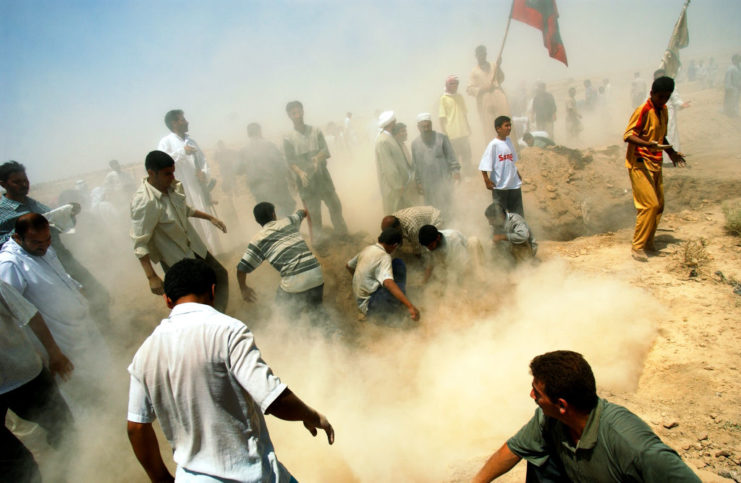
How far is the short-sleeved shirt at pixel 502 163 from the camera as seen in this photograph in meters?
5.19

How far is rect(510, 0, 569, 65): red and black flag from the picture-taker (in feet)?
24.7

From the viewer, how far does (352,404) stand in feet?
12.9

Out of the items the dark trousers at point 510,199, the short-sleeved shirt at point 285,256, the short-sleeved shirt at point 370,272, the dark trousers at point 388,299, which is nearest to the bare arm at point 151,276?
the short-sleeved shirt at point 285,256

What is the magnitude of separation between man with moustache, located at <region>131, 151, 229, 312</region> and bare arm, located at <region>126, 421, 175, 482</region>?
5.89ft

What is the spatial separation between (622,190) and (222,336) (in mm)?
7641

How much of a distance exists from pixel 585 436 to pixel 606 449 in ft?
0.27

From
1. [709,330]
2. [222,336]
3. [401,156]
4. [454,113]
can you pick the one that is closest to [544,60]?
[454,113]

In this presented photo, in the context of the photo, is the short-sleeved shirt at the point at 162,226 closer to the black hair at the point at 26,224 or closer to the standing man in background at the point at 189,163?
the black hair at the point at 26,224

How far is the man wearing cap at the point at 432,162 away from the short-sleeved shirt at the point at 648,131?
226 centimetres

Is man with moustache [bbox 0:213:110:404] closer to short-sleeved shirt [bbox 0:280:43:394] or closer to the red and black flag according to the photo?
short-sleeved shirt [bbox 0:280:43:394]

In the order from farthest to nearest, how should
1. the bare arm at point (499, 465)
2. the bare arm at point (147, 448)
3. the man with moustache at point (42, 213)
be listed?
the man with moustache at point (42, 213) → the bare arm at point (499, 465) → the bare arm at point (147, 448)

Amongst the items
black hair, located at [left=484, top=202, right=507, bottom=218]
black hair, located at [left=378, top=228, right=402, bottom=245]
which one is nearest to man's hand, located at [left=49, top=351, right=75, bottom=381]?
black hair, located at [left=378, top=228, right=402, bottom=245]

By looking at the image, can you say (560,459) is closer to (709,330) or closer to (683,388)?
(683,388)

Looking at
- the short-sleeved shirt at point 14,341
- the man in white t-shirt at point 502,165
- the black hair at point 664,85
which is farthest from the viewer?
the man in white t-shirt at point 502,165
